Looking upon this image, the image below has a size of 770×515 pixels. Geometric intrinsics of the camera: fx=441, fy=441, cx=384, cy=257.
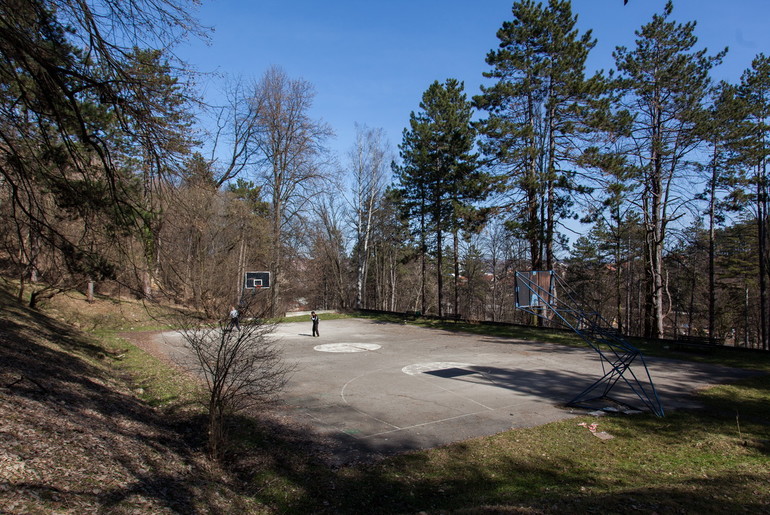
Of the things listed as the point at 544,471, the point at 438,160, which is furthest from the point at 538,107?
the point at 544,471

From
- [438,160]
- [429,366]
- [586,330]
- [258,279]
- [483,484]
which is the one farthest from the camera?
[438,160]

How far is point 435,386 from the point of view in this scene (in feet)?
38.9

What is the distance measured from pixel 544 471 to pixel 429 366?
8.22 metres

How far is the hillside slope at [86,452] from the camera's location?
4035mm

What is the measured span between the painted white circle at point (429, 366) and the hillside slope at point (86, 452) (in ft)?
24.2

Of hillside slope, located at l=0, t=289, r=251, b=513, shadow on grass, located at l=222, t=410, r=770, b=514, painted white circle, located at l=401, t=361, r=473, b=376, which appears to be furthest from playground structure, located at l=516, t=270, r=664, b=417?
hillside slope, located at l=0, t=289, r=251, b=513

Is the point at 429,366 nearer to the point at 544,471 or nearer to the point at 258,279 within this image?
the point at 544,471

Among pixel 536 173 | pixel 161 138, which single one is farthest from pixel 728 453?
pixel 536 173

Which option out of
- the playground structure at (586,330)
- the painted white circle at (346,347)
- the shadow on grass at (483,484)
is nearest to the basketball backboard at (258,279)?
the painted white circle at (346,347)

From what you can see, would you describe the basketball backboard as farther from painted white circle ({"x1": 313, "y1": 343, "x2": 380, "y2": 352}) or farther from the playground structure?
the playground structure

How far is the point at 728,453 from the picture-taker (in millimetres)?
7207

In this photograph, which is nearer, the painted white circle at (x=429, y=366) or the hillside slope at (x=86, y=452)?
the hillside slope at (x=86, y=452)

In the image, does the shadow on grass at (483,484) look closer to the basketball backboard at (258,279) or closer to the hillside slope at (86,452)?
the hillside slope at (86,452)

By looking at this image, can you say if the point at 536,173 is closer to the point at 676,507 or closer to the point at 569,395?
the point at 569,395
